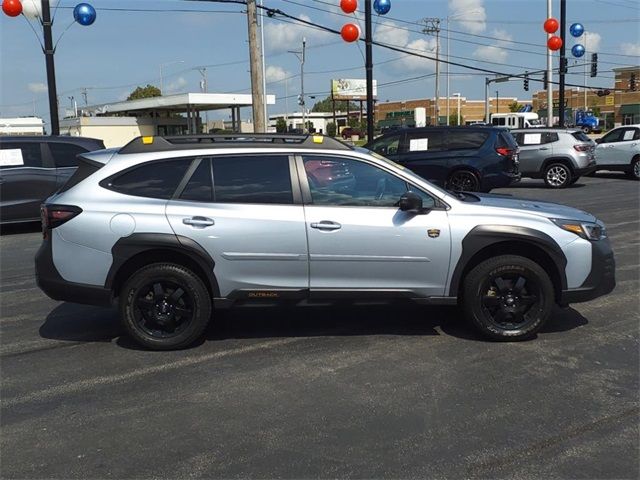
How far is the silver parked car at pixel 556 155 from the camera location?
1766cm

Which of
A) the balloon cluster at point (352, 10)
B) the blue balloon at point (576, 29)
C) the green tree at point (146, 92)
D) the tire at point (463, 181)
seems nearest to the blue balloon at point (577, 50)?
the blue balloon at point (576, 29)

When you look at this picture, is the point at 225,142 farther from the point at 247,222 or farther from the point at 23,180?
the point at 23,180

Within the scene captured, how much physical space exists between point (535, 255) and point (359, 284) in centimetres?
148

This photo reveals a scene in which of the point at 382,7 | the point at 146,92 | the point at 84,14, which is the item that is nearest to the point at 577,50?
the point at 382,7

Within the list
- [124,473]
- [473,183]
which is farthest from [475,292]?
[473,183]

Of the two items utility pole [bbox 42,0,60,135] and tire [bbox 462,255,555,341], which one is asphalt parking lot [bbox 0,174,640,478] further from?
utility pole [bbox 42,0,60,135]

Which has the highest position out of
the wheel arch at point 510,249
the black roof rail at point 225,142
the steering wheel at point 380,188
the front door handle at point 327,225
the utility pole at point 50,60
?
the utility pole at point 50,60

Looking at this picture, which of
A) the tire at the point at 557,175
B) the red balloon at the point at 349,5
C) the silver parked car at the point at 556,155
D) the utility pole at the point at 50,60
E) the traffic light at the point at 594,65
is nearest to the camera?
the utility pole at the point at 50,60

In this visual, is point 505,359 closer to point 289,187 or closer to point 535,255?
point 535,255

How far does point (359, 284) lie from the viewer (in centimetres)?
495

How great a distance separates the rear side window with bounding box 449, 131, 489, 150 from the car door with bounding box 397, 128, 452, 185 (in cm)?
21

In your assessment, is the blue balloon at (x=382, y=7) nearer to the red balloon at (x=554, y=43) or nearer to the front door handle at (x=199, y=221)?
the red balloon at (x=554, y=43)

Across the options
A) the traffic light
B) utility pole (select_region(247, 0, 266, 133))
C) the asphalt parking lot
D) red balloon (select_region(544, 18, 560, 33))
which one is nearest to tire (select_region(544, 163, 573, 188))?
utility pole (select_region(247, 0, 266, 133))

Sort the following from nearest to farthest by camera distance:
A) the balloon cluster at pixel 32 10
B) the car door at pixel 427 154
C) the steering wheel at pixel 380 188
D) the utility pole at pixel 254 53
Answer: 1. the steering wheel at pixel 380 188
2. the car door at pixel 427 154
3. the balloon cluster at pixel 32 10
4. the utility pole at pixel 254 53
